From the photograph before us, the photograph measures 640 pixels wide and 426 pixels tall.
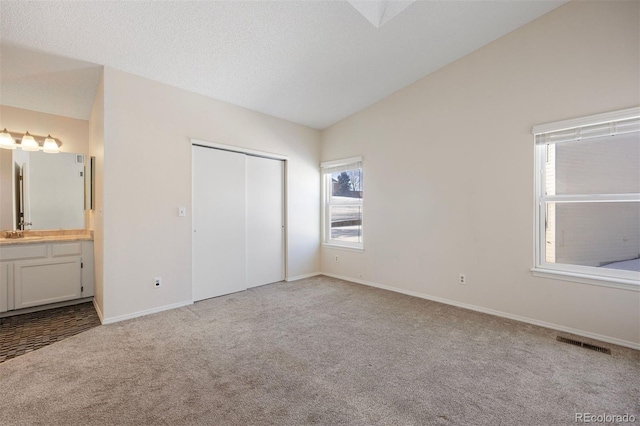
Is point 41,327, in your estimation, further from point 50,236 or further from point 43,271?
point 50,236

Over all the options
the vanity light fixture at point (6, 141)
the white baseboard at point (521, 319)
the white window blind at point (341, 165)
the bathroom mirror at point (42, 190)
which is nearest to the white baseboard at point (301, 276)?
the white baseboard at point (521, 319)

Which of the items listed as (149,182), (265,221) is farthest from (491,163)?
(149,182)

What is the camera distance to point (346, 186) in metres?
5.04

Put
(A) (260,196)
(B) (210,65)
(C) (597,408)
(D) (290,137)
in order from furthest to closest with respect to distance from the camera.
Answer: (D) (290,137), (A) (260,196), (B) (210,65), (C) (597,408)

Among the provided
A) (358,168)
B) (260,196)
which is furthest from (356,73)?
(260,196)

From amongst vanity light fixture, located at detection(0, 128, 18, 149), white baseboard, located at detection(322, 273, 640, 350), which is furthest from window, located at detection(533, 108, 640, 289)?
vanity light fixture, located at detection(0, 128, 18, 149)

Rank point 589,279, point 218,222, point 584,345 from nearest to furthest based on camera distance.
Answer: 1. point 584,345
2. point 589,279
3. point 218,222

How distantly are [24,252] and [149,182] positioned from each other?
1.70 m

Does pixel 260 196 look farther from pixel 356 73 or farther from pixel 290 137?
pixel 356 73

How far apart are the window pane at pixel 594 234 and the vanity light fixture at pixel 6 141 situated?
6440 mm

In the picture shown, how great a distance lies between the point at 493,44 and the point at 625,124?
5.10 ft

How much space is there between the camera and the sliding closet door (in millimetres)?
4379

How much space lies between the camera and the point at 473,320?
3137mm

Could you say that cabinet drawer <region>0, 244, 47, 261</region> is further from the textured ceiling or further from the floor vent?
the floor vent
